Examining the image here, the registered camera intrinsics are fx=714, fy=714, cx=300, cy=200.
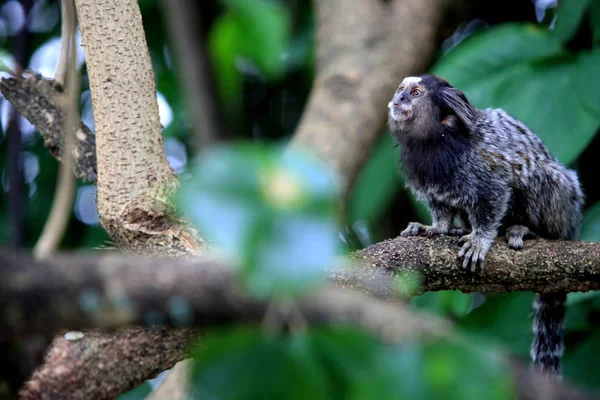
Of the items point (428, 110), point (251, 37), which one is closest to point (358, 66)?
point (428, 110)

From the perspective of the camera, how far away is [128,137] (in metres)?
2.08

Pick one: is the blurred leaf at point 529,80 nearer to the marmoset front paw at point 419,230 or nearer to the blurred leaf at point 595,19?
the blurred leaf at point 595,19

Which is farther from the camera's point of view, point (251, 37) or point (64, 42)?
point (64, 42)

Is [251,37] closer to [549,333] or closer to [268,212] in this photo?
[268,212]

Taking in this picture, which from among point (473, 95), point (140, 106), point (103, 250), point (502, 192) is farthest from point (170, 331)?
point (473, 95)

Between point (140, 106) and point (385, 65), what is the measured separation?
2.61 m

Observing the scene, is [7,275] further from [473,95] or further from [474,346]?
[473,95]

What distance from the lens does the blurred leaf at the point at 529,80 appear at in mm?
3311

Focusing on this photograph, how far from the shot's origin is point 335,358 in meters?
0.84

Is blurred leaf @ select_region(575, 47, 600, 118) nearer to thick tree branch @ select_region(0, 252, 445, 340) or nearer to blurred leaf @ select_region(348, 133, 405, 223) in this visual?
blurred leaf @ select_region(348, 133, 405, 223)

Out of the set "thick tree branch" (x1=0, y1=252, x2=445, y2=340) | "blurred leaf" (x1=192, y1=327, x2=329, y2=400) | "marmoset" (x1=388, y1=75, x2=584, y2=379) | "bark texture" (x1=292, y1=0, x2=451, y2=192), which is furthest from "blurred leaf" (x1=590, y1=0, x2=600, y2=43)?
"blurred leaf" (x1=192, y1=327, x2=329, y2=400)

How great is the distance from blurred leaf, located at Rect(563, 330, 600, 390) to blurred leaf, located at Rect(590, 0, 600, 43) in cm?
145

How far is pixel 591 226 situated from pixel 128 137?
7.18 ft

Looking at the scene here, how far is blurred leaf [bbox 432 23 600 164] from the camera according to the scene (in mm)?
3311
